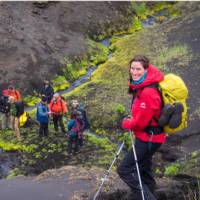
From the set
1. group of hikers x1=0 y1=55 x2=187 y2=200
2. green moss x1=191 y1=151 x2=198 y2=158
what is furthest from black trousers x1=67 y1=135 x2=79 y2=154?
group of hikers x1=0 y1=55 x2=187 y2=200

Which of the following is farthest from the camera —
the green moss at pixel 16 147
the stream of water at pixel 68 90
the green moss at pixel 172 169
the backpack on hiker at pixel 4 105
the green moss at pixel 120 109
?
the green moss at pixel 120 109

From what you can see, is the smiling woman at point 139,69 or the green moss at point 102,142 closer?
the smiling woman at point 139,69

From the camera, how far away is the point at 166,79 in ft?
29.3

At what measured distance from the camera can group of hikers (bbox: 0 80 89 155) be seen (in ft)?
66.3

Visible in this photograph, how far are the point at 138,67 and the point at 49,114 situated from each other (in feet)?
50.5

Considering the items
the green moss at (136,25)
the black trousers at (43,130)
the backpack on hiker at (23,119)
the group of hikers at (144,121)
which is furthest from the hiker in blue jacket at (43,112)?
the green moss at (136,25)

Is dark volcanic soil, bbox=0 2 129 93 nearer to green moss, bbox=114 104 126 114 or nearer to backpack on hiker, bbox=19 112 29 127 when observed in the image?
backpack on hiker, bbox=19 112 29 127

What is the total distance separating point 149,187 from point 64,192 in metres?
2.13

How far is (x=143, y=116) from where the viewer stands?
8719 mm

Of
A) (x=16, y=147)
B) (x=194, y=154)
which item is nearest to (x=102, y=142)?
(x=16, y=147)

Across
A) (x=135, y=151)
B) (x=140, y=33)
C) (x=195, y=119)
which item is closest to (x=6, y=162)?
(x=195, y=119)

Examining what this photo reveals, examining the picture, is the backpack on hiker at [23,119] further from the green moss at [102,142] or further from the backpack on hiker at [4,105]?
the green moss at [102,142]

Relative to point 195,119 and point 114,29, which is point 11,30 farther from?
point 195,119

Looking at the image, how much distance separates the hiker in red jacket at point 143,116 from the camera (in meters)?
8.70
